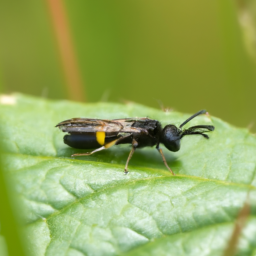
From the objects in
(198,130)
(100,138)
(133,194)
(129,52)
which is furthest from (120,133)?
(129,52)

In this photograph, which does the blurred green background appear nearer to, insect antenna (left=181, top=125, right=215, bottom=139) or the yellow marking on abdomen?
the yellow marking on abdomen

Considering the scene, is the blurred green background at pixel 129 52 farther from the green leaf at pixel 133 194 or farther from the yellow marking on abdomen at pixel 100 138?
the green leaf at pixel 133 194

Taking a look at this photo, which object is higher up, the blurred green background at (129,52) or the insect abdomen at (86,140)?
the blurred green background at (129,52)

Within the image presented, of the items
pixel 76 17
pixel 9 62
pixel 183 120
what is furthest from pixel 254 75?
pixel 9 62

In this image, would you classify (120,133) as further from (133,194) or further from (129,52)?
(129,52)

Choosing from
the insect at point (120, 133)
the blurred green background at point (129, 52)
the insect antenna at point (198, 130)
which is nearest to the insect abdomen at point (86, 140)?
the insect at point (120, 133)

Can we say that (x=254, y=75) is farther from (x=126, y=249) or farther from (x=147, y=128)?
(x=126, y=249)
